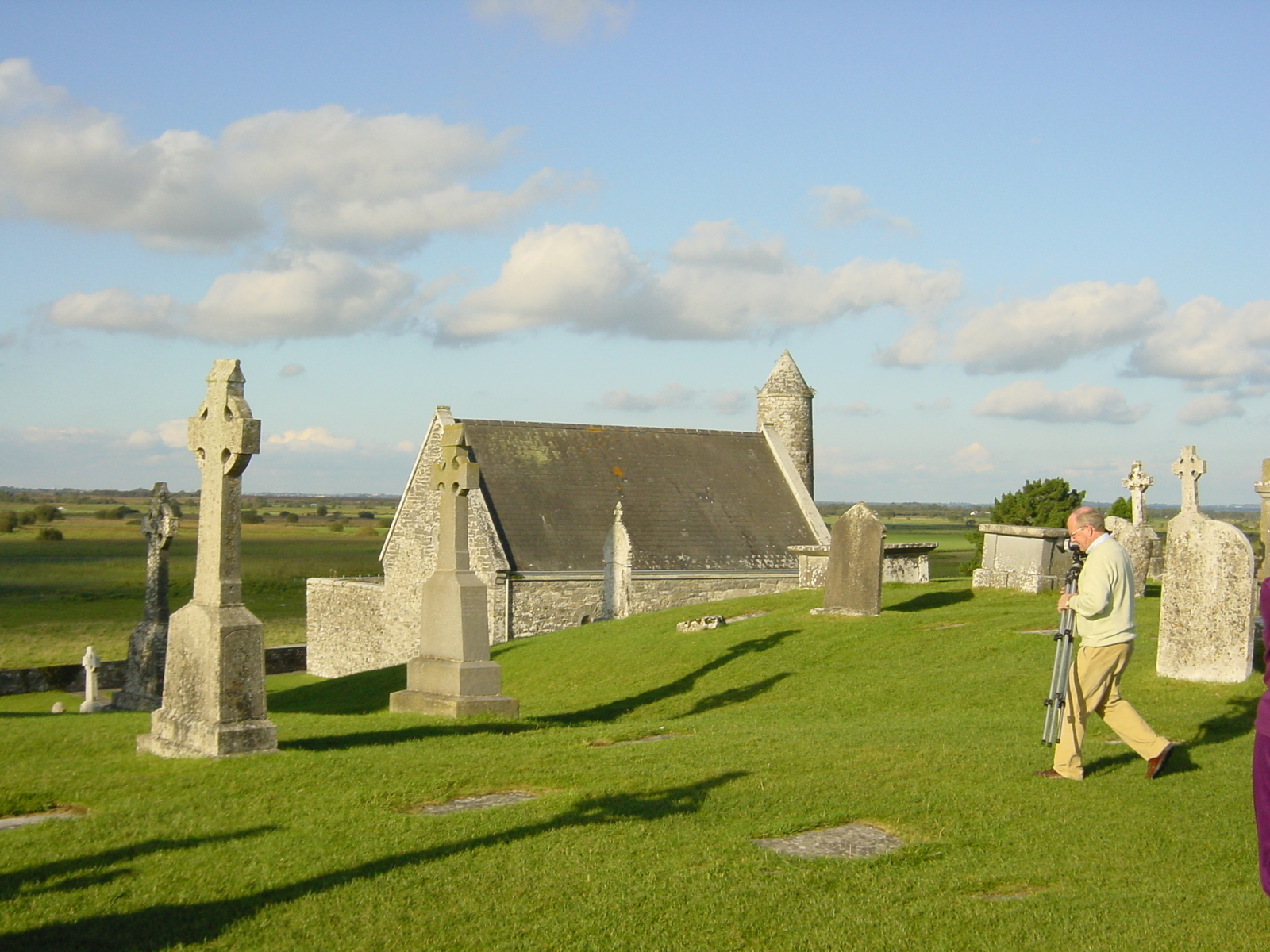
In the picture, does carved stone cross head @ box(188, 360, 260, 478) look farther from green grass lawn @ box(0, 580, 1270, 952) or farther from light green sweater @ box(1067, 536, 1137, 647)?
light green sweater @ box(1067, 536, 1137, 647)

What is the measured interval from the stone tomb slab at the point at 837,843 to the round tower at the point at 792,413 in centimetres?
3367

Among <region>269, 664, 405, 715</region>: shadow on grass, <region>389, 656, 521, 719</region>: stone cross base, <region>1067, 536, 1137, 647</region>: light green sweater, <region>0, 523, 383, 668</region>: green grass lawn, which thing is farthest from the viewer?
<region>0, 523, 383, 668</region>: green grass lawn

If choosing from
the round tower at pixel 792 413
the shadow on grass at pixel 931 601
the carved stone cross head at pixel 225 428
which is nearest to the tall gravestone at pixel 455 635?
the carved stone cross head at pixel 225 428

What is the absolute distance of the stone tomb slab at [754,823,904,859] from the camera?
659cm

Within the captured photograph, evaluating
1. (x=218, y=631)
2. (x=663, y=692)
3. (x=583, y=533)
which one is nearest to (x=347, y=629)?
(x=583, y=533)

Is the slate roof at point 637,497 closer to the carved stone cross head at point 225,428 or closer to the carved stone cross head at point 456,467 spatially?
the carved stone cross head at point 456,467

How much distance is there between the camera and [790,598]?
25.0 meters

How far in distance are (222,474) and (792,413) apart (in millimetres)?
32536

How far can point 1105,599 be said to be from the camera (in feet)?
26.7

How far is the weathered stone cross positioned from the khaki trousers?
6521 mm

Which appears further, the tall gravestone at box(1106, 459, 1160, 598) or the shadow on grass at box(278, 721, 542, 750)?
the tall gravestone at box(1106, 459, 1160, 598)

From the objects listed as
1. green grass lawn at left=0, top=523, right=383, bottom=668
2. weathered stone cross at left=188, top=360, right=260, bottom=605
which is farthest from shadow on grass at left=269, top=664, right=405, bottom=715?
weathered stone cross at left=188, top=360, right=260, bottom=605

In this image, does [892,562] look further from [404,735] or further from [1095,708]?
[1095,708]

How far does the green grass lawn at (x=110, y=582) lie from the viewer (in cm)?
3916
